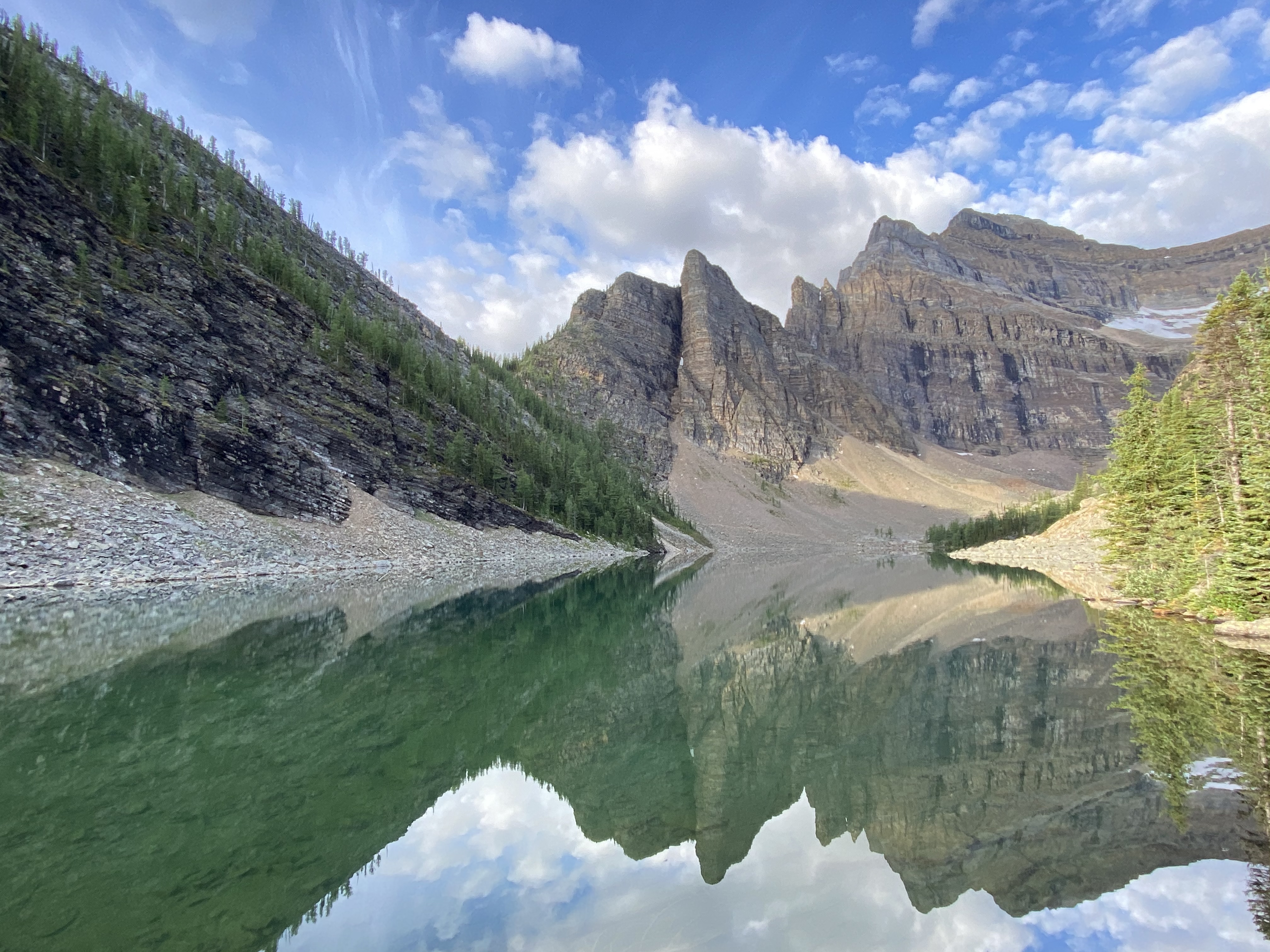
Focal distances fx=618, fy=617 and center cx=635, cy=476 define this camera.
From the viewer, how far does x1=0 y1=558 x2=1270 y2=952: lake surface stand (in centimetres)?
674

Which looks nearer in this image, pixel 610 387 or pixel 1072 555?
pixel 1072 555

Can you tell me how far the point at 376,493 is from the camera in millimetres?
64500

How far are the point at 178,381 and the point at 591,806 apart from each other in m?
57.3

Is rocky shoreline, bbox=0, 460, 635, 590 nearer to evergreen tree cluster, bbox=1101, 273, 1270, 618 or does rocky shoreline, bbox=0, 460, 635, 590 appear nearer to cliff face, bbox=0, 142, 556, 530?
cliff face, bbox=0, 142, 556, 530

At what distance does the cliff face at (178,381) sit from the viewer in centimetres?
4000

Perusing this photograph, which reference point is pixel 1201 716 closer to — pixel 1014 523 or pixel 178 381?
pixel 178 381

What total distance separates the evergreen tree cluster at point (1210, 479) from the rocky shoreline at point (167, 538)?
158ft

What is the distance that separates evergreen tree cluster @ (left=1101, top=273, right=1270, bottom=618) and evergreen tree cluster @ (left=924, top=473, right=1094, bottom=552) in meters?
71.0

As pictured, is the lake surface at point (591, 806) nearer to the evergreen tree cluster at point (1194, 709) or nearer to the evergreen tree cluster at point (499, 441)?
the evergreen tree cluster at point (1194, 709)

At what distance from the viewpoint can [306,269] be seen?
333 feet

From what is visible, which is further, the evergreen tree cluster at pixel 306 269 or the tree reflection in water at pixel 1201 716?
the evergreen tree cluster at pixel 306 269

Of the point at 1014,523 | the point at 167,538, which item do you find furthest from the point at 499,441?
the point at 1014,523

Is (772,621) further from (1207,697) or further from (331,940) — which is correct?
(331,940)

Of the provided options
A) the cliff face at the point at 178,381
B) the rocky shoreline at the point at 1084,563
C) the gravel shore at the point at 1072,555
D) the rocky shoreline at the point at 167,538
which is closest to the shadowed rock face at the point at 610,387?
the rocky shoreline at the point at 1084,563
